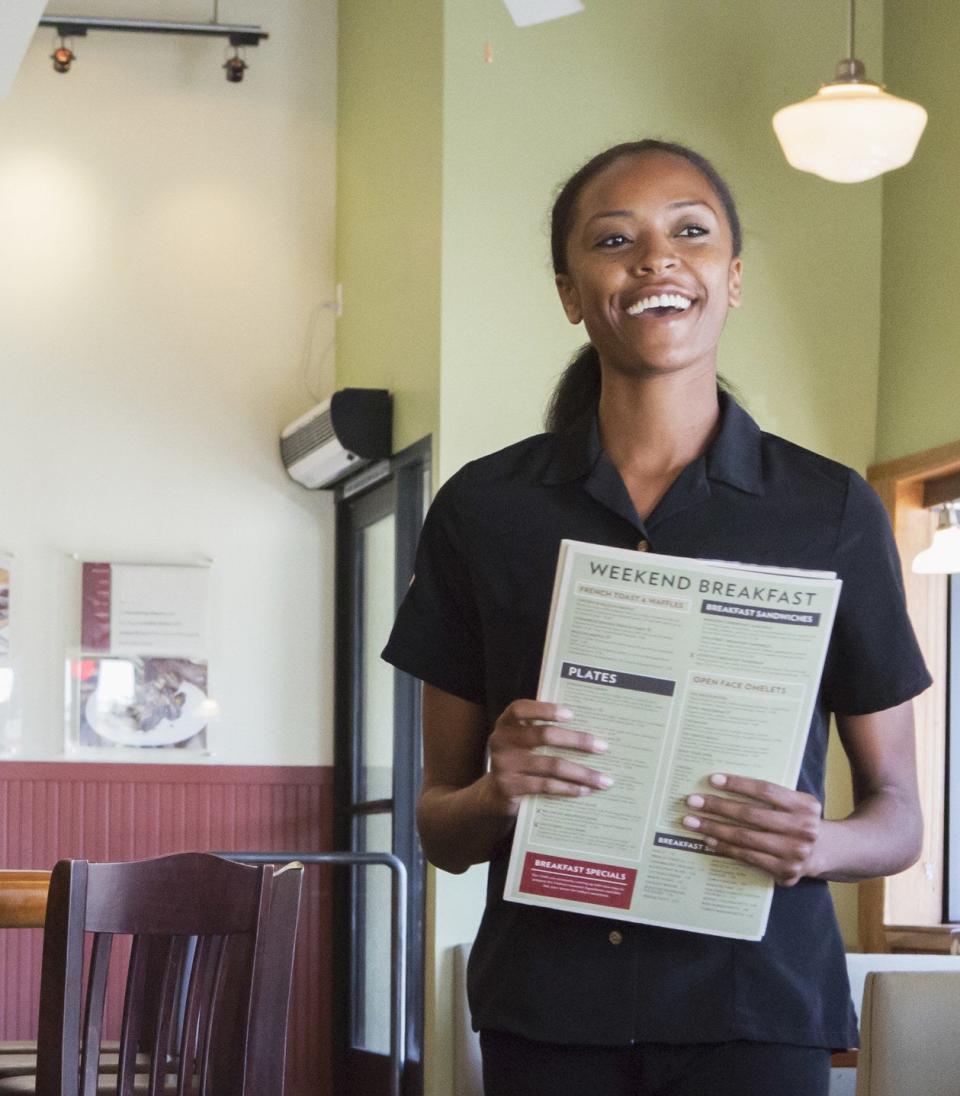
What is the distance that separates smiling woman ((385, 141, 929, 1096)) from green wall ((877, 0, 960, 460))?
12.3ft

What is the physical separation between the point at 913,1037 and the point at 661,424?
2.48 meters

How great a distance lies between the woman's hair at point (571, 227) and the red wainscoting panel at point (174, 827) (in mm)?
5253

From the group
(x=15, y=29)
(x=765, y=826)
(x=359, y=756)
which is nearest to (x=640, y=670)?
(x=765, y=826)

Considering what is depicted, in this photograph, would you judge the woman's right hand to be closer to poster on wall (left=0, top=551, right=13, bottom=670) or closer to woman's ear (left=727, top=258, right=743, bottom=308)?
woman's ear (left=727, top=258, right=743, bottom=308)

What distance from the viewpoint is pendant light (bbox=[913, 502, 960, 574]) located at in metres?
4.72

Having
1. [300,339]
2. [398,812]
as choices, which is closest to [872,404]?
[398,812]

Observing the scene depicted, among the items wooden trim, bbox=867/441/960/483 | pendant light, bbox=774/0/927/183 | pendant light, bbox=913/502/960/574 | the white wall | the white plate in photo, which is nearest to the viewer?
pendant light, bbox=774/0/927/183

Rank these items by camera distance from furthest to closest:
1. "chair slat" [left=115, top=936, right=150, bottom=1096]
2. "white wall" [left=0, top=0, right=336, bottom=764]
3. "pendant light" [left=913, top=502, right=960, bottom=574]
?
1. "white wall" [left=0, top=0, right=336, bottom=764]
2. "pendant light" [left=913, top=502, right=960, bottom=574]
3. "chair slat" [left=115, top=936, right=150, bottom=1096]

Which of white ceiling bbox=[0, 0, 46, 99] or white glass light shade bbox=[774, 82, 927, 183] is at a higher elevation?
white ceiling bbox=[0, 0, 46, 99]

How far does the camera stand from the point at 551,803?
120cm

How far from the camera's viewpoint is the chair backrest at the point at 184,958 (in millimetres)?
1787

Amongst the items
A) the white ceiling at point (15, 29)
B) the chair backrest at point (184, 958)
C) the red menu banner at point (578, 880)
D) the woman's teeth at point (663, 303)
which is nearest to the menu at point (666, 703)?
the red menu banner at point (578, 880)

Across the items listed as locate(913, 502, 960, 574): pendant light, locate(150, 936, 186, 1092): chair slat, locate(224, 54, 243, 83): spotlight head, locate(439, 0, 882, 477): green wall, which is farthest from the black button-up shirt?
locate(224, 54, 243, 83): spotlight head

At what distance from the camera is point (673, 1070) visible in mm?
1159
